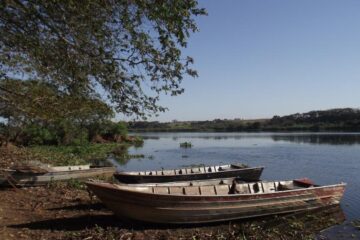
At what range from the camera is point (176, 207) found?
1512 centimetres

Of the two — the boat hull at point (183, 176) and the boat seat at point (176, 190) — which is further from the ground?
the boat seat at point (176, 190)

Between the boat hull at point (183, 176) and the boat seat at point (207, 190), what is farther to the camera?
the boat hull at point (183, 176)

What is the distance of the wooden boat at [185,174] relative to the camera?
2398 cm

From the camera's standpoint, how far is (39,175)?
70.0 feet

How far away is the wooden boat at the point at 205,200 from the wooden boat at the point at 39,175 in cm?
717

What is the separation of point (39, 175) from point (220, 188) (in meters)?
9.42

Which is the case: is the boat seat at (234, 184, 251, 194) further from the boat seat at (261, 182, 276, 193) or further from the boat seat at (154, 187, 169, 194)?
the boat seat at (154, 187, 169, 194)

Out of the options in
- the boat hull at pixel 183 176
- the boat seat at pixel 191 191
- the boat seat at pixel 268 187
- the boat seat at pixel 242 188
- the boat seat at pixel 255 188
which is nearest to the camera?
the boat seat at pixel 191 191

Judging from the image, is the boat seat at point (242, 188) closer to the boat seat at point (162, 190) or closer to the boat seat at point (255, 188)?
the boat seat at point (255, 188)

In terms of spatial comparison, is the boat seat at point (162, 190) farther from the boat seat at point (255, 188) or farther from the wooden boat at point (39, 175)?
the wooden boat at point (39, 175)

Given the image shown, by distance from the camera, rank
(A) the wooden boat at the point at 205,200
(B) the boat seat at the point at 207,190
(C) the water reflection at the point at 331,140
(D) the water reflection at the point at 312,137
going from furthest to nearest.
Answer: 1. (D) the water reflection at the point at 312,137
2. (C) the water reflection at the point at 331,140
3. (B) the boat seat at the point at 207,190
4. (A) the wooden boat at the point at 205,200

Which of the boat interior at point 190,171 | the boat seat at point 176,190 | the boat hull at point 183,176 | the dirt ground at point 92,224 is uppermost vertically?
the boat seat at point 176,190

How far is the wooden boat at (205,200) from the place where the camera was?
14578 mm

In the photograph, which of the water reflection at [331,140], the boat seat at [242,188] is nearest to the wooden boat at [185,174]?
the boat seat at [242,188]
